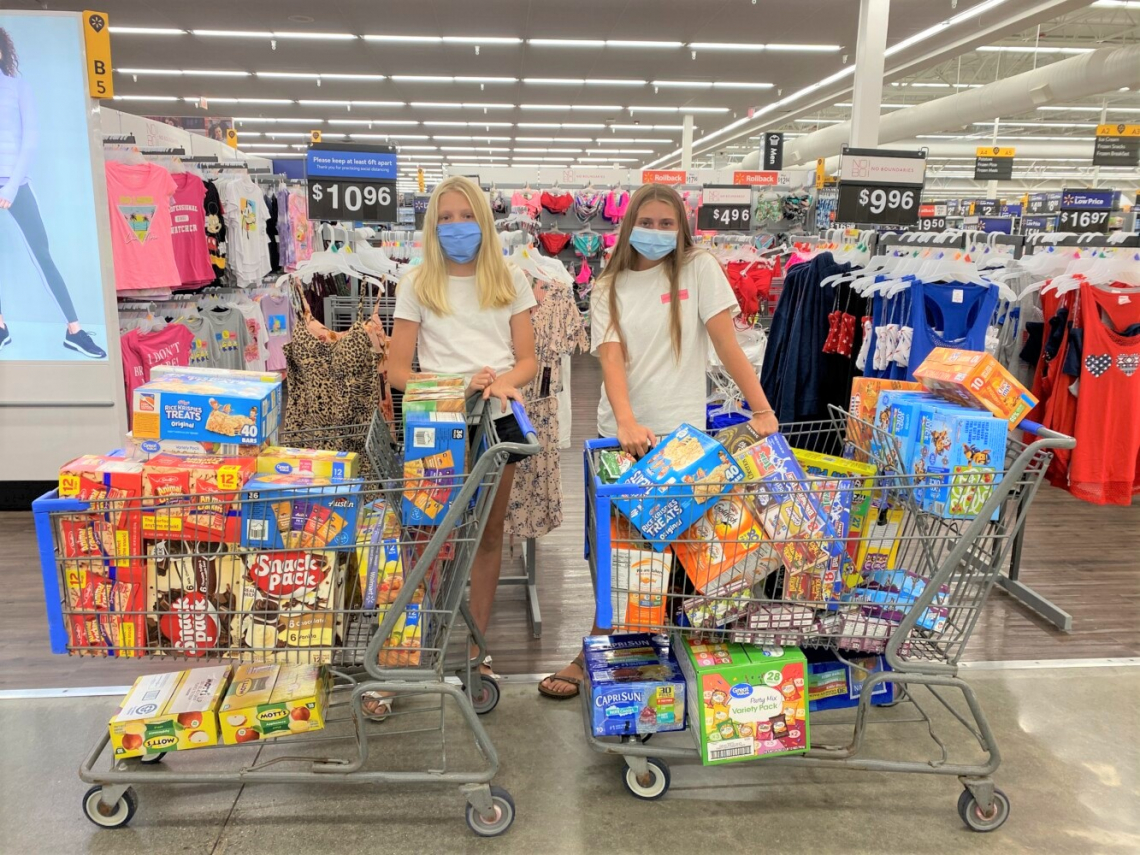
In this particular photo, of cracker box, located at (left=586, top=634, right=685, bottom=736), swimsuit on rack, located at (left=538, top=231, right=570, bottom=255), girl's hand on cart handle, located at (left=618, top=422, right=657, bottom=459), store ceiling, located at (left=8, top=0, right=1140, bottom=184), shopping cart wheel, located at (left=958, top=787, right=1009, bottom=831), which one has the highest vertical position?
store ceiling, located at (left=8, top=0, right=1140, bottom=184)

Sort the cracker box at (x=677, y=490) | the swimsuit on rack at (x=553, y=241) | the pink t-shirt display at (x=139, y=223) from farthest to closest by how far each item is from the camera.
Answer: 1. the swimsuit on rack at (x=553, y=241)
2. the pink t-shirt display at (x=139, y=223)
3. the cracker box at (x=677, y=490)

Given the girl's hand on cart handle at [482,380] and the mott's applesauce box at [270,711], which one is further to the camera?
the girl's hand on cart handle at [482,380]

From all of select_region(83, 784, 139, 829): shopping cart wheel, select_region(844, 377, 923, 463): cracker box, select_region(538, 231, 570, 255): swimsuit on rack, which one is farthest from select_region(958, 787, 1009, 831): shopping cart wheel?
select_region(538, 231, 570, 255): swimsuit on rack

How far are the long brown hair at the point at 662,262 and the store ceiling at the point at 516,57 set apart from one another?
9.26 m

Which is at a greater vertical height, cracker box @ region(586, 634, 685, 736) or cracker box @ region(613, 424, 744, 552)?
cracker box @ region(613, 424, 744, 552)

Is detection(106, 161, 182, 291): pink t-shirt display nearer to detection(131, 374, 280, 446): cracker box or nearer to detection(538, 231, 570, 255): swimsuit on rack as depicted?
detection(131, 374, 280, 446): cracker box

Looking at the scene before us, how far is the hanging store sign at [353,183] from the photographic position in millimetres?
4328

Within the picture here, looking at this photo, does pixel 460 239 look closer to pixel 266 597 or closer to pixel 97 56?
pixel 266 597

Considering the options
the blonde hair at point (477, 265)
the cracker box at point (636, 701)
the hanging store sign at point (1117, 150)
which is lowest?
the cracker box at point (636, 701)

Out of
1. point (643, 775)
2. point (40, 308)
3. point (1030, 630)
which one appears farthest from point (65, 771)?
point (1030, 630)

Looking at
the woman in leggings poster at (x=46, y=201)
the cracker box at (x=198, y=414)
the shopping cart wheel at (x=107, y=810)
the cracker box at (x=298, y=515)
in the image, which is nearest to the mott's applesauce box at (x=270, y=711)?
the shopping cart wheel at (x=107, y=810)

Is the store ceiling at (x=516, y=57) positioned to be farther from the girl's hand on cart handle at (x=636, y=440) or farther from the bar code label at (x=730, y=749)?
the bar code label at (x=730, y=749)

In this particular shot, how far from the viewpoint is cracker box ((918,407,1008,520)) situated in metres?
2.13

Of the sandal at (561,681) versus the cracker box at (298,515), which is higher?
the cracker box at (298,515)
